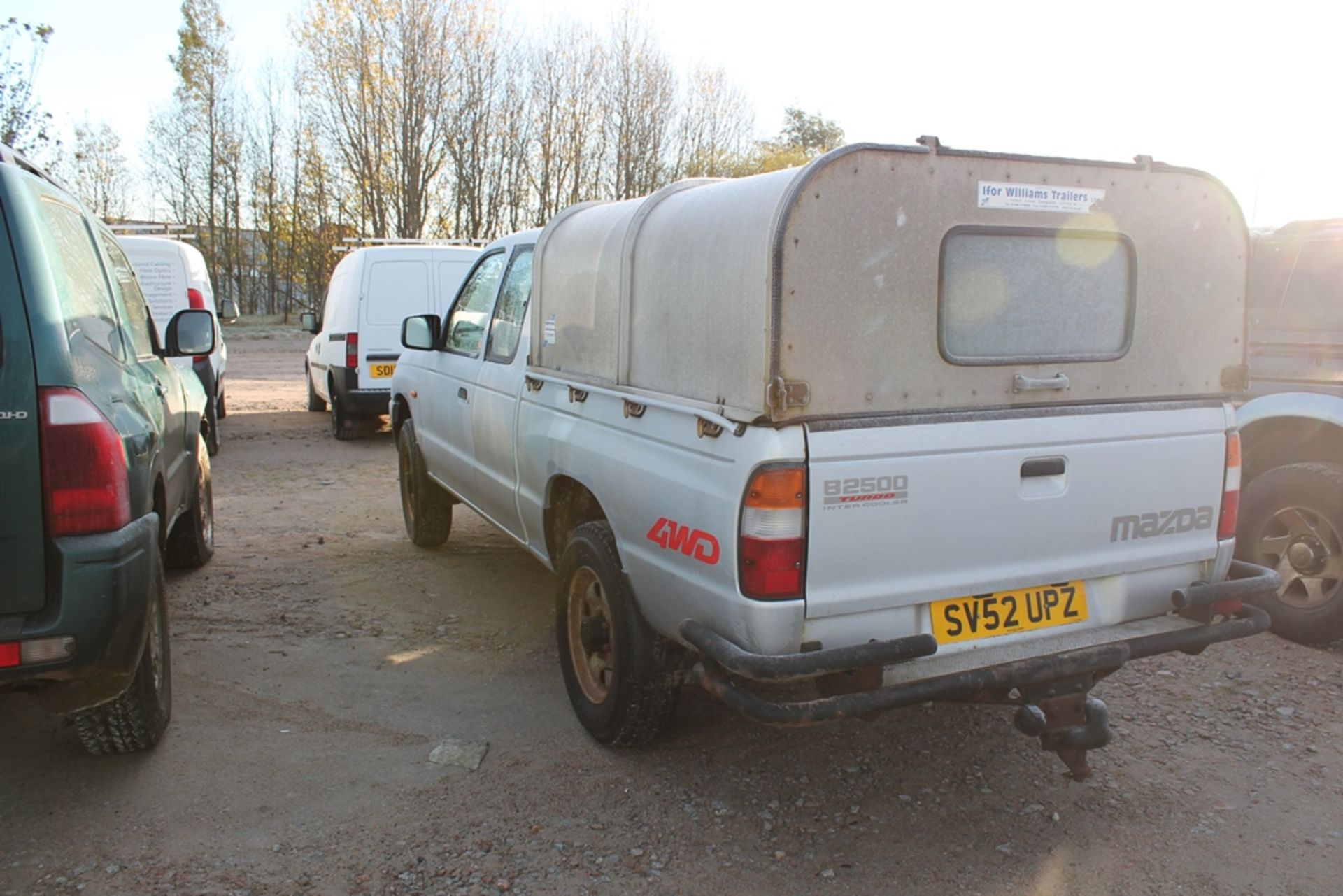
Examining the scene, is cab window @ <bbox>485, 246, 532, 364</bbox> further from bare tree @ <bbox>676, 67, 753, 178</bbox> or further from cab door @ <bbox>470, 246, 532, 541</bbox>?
bare tree @ <bbox>676, 67, 753, 178</bbox>

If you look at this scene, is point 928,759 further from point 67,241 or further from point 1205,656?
point 67,241

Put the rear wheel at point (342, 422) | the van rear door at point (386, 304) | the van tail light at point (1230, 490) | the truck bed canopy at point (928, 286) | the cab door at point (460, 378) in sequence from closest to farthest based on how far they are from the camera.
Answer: the truck bed canopy at point (928, 286) < the van tail light at point (1230, 490) < the cab door at point (460, 378) < the van rear door at point (386, 304) < the rear wheel at point (342, 422)

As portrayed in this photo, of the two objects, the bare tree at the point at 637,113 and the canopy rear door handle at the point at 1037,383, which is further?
the bare tree at the point at 637,113

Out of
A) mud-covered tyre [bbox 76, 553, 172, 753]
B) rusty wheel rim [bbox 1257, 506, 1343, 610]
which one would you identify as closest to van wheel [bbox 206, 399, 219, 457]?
mud-covered tyre [bbox 76, 553, 172, 753]

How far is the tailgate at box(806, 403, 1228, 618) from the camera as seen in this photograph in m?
2.82

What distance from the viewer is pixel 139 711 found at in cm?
349

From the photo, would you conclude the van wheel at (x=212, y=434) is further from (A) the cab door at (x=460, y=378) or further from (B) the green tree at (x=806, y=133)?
(B) the green tree at (x=806, y=133)

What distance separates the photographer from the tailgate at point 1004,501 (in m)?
2.82

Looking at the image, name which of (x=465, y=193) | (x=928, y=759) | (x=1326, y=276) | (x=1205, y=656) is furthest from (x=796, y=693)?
(x=465, y=193)

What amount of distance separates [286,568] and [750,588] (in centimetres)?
427

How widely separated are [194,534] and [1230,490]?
5318mm

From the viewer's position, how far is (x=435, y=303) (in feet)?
36.2

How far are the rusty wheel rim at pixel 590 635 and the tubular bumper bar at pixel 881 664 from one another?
0.67 metres

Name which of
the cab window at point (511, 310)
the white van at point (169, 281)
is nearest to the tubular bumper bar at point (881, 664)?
the cab window at point (511, 310)
